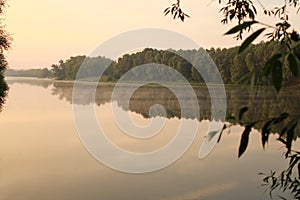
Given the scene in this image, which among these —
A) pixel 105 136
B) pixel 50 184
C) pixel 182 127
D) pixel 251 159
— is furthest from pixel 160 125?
pixel 50 184

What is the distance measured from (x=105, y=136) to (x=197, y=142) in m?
1.69

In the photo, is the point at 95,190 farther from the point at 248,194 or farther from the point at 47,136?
the point at 47,136

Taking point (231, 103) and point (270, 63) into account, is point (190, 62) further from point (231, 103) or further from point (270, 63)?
point (270, 63)

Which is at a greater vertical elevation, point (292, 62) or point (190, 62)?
point (190, 62)

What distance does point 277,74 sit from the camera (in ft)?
1.91

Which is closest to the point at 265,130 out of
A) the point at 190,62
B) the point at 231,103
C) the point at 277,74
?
the point at 277,74

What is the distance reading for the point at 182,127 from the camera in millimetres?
8367

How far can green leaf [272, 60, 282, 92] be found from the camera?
0.58m

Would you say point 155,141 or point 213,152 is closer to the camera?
point 213,152

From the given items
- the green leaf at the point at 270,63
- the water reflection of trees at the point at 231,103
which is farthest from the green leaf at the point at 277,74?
the water reflection of trees at the point at 231,103

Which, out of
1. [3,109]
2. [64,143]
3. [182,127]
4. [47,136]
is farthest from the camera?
[3,109]

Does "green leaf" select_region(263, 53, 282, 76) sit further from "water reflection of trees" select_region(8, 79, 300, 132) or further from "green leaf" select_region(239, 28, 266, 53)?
"water reflection of trees" select_region(8, 79, 300, 132)

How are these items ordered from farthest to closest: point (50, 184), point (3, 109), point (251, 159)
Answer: point (3, 109)
point (251, 159)
point (50, 184)

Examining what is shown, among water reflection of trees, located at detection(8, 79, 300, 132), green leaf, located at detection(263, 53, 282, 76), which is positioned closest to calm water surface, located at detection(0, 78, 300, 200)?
water reflection of trees, located at detection(8, 79, 300, 132)
